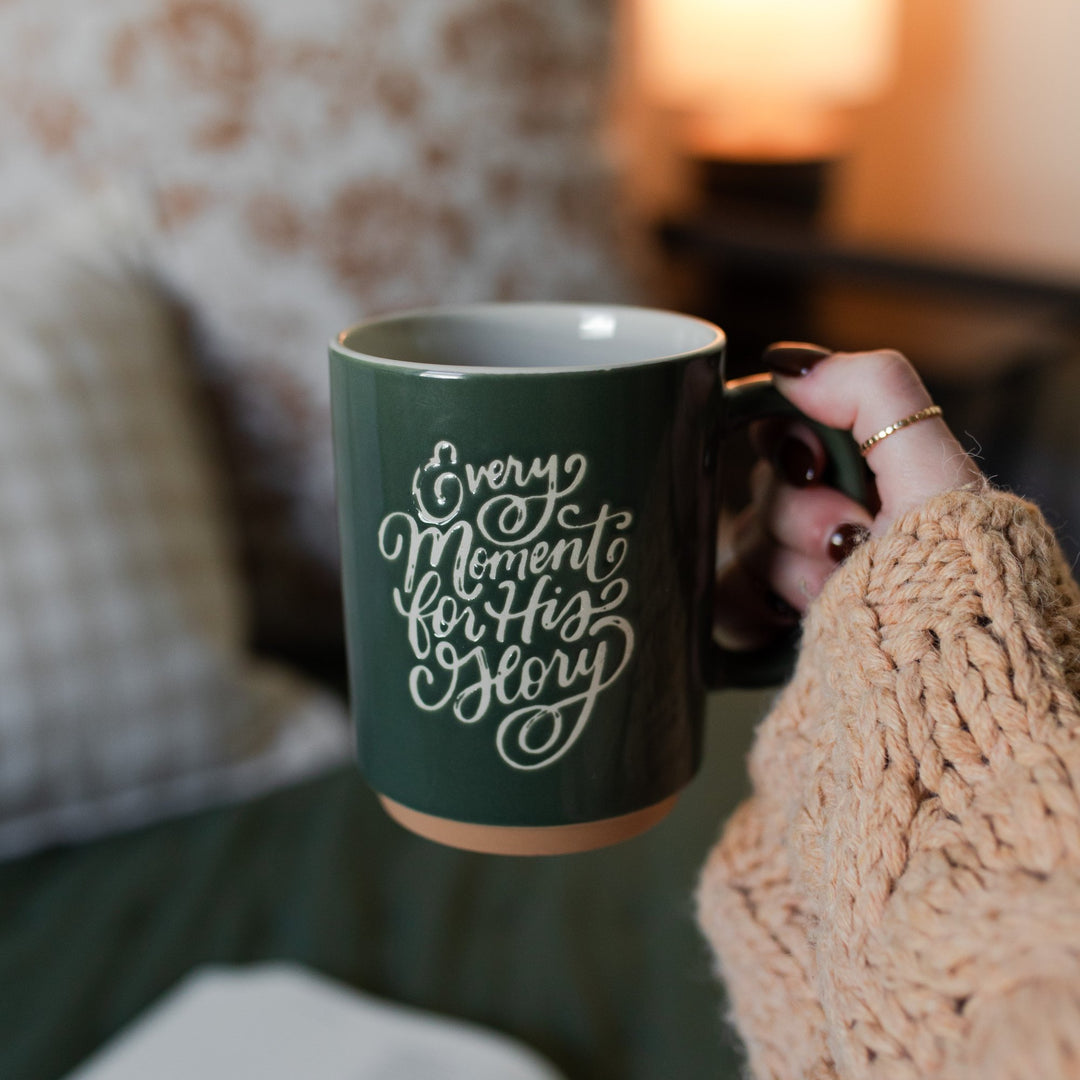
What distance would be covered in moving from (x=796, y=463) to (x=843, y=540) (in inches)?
1.4

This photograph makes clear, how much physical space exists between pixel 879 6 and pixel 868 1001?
169 cm

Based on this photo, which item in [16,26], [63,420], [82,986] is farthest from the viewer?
[16,26]

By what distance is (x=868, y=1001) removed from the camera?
0.85ft

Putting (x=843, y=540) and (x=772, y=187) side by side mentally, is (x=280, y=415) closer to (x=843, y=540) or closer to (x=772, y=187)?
(x=843, y=540)

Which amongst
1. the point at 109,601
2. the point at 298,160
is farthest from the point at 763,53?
the point at 109,601

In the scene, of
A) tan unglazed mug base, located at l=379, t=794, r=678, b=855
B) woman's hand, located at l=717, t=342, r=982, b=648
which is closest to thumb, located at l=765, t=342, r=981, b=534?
woman's hand, located at l=717, t=342, r=982, b=648

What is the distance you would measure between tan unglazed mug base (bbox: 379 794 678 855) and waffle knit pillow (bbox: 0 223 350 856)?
51cm

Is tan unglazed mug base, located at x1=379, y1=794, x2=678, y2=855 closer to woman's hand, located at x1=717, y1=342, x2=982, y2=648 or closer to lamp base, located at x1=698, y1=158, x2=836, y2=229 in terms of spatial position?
woman's hand, located at x1=717, y1=342, x2=982, y2=648

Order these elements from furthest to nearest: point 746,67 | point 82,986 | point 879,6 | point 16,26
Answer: point 746,67 → point 879,6 → point 16,26 → point 82,986

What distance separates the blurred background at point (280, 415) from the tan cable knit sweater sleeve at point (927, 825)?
0.08m

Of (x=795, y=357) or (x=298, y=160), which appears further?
(x=298, y=160)

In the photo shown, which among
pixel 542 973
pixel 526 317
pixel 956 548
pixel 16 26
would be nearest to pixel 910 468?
pixel 956 548

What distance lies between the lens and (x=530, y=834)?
0.34 metres

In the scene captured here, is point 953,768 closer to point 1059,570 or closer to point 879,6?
point 1059,570
